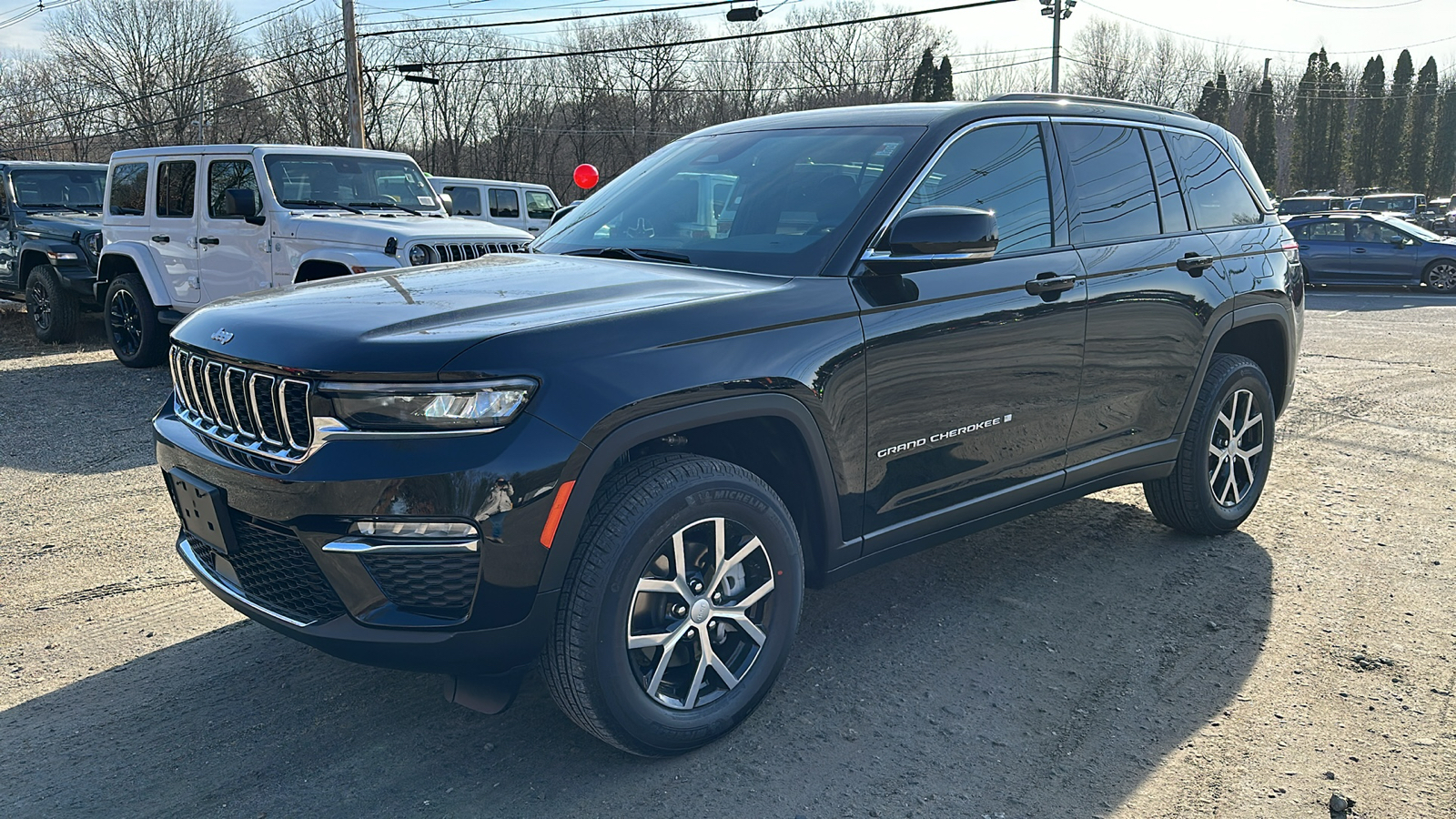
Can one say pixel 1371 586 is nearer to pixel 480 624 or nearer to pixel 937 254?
pixel 937 254

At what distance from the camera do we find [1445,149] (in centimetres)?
7481

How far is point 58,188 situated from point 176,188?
165 inches

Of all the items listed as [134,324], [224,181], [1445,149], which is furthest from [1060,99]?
[1445,149]

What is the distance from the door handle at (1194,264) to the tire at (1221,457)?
1.62 ft

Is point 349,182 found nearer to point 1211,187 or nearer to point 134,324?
point 134,324

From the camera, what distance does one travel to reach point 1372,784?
290 centimetres

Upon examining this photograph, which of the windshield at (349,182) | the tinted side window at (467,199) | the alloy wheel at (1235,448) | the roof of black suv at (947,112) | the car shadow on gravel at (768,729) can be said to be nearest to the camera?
the car shadow on gravel at (768,729)

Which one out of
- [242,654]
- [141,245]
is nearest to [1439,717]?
[242,654]

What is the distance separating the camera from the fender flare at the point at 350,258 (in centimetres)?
Result: 815

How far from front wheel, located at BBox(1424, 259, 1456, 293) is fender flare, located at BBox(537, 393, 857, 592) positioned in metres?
19.9

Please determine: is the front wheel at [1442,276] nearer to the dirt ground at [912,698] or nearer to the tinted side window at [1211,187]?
the dirt ground at [912,698]

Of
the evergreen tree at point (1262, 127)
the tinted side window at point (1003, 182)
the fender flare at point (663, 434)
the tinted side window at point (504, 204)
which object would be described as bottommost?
the fender flare at point (663, 434)

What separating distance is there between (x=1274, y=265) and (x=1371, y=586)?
61.6 inches

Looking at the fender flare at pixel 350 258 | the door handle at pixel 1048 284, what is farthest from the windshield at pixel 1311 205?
the door handle at pixel 1048 284
